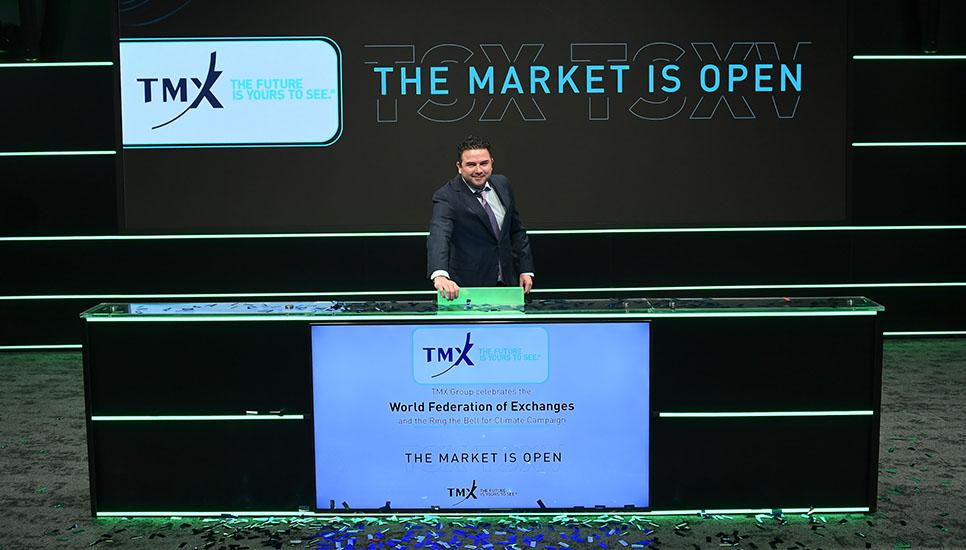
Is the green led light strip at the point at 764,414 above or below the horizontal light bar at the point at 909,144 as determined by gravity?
below

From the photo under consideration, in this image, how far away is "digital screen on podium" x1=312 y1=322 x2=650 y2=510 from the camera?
341 cm

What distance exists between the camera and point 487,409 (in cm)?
343

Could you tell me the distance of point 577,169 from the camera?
6.14 meters

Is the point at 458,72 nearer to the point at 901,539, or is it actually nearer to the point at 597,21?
the point at 597,21

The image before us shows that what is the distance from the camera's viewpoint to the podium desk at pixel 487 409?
342cm

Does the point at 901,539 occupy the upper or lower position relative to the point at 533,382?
lower

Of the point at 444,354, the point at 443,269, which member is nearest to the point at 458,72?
the point at 443,269

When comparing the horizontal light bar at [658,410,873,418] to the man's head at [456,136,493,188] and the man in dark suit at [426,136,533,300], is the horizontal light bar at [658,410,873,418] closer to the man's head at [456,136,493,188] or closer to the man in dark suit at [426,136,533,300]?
the man in dark suit at [426,136,533,300]

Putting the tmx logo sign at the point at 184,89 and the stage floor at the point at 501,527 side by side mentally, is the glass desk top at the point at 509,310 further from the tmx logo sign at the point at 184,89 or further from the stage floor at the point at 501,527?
the tmx logo sign at the point at 184,89

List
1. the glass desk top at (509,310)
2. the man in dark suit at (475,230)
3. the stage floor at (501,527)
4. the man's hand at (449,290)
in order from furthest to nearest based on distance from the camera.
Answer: the man in dark suit at (475,230)
the man's hand at (449,290)
the glass desk top at (509,310)
the stage floor at (501,527)

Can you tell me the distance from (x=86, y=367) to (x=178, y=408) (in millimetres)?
364

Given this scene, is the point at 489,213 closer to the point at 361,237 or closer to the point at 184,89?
the point at 361,237

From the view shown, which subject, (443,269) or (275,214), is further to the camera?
(275,214)

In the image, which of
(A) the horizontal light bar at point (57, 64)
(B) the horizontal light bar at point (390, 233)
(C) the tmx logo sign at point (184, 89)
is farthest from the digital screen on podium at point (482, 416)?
(A) the horizontal light bar at point (57, 64)
